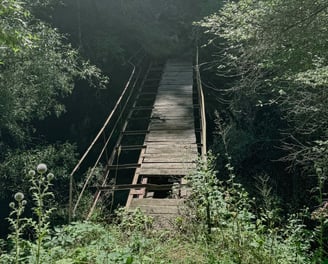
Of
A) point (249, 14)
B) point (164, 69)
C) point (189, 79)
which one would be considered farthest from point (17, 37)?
point (164, 69)

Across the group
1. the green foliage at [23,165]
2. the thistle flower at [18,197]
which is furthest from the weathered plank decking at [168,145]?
the thistle flower at [18,197]

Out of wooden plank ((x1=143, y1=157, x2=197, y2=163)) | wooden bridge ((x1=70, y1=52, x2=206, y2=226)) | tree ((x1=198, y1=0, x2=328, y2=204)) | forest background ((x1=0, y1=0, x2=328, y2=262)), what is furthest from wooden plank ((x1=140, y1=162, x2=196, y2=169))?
tree ((x1=198, y1=0, x2=328, y2=204))

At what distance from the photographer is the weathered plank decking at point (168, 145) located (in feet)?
18.7

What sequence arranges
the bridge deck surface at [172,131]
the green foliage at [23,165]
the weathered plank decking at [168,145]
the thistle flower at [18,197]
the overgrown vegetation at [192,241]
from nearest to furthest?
the thistle flower at [18,197]
the overgrown vegetation at [192,241]
the weathered plank decking at [168,145]
the bridge deck surface at [172,131]
the green foliage at [23,165]

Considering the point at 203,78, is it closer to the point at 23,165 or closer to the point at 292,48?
the point at 292,48

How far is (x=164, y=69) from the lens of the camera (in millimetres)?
13828

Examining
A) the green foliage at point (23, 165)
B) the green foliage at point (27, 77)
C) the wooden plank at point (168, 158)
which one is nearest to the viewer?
the wooden plank at point (168, 158)

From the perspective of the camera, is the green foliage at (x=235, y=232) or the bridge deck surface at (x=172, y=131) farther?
the bridge deck surface at (x=172, y=131)

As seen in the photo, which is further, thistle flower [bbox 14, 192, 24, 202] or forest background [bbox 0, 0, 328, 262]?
forest background [bbox 0, 0, 328, 262]

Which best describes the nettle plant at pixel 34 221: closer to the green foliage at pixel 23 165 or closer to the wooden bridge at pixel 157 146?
the wooden bridge at pixel 157 146

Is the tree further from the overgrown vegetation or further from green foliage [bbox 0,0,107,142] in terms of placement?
Answer: green foliage [bbox 0,0,107,142]

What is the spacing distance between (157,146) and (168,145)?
0.75 ft

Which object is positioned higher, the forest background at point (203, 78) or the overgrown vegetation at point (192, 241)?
the forest background at point (203, 78)

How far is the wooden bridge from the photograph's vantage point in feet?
19.4
